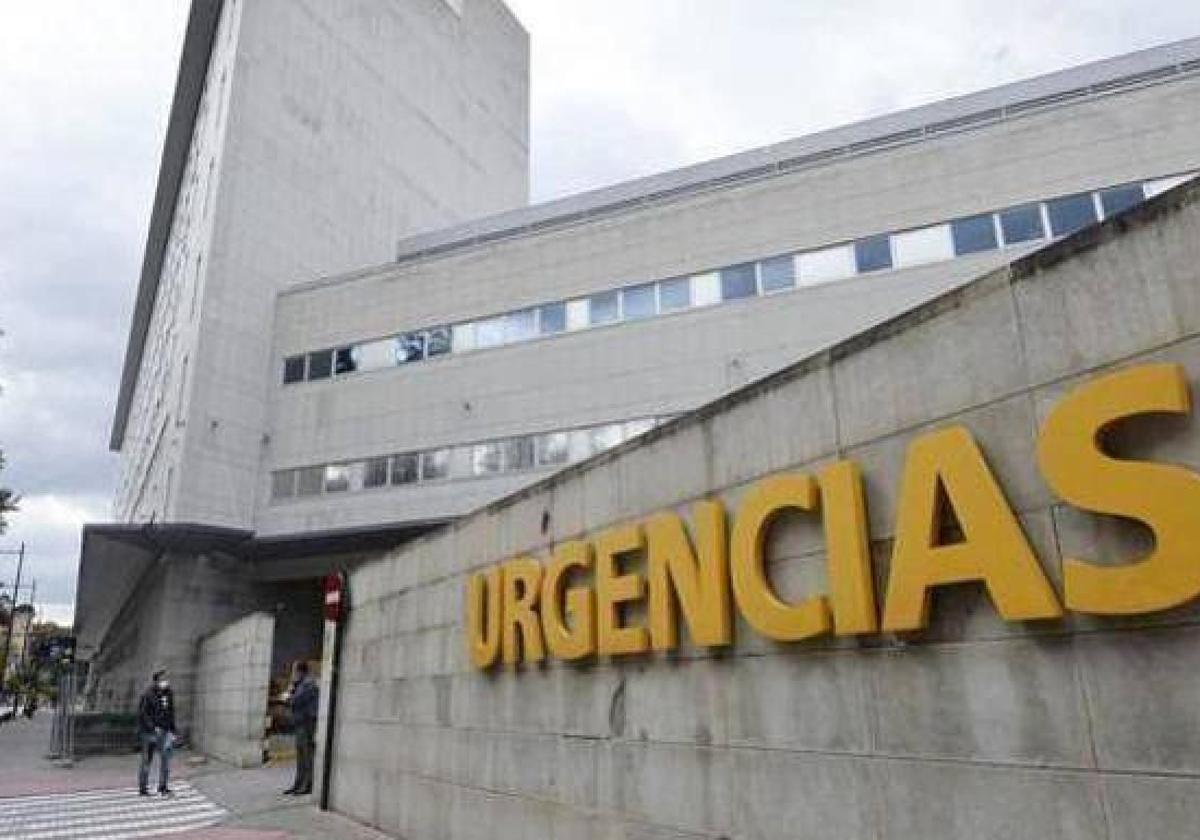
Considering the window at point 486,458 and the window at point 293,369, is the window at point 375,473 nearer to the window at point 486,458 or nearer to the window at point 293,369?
the window at point 486,458

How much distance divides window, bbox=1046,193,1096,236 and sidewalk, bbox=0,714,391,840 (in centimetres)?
1998

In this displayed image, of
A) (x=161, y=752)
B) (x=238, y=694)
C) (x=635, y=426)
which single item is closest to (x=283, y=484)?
(x=238, y=694)

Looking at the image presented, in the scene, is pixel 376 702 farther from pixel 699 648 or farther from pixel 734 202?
pixel 734 202

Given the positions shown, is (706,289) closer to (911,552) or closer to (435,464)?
(435,464)

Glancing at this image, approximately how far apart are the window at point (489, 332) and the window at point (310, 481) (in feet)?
24.0

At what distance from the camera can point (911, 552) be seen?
4590mm

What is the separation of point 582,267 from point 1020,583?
2459cm

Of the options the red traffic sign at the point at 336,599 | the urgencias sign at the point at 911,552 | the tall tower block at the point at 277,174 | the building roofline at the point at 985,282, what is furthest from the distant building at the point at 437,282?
the building roofline at the point at 985,282

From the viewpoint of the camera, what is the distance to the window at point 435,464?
94.3ft

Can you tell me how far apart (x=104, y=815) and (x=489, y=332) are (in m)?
18.5

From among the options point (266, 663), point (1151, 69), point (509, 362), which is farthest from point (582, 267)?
point (1151, 69)

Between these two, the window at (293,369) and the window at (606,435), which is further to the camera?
the window at (293,369)

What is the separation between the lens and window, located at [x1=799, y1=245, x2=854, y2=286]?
24.0 metres

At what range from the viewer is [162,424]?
38188mm
